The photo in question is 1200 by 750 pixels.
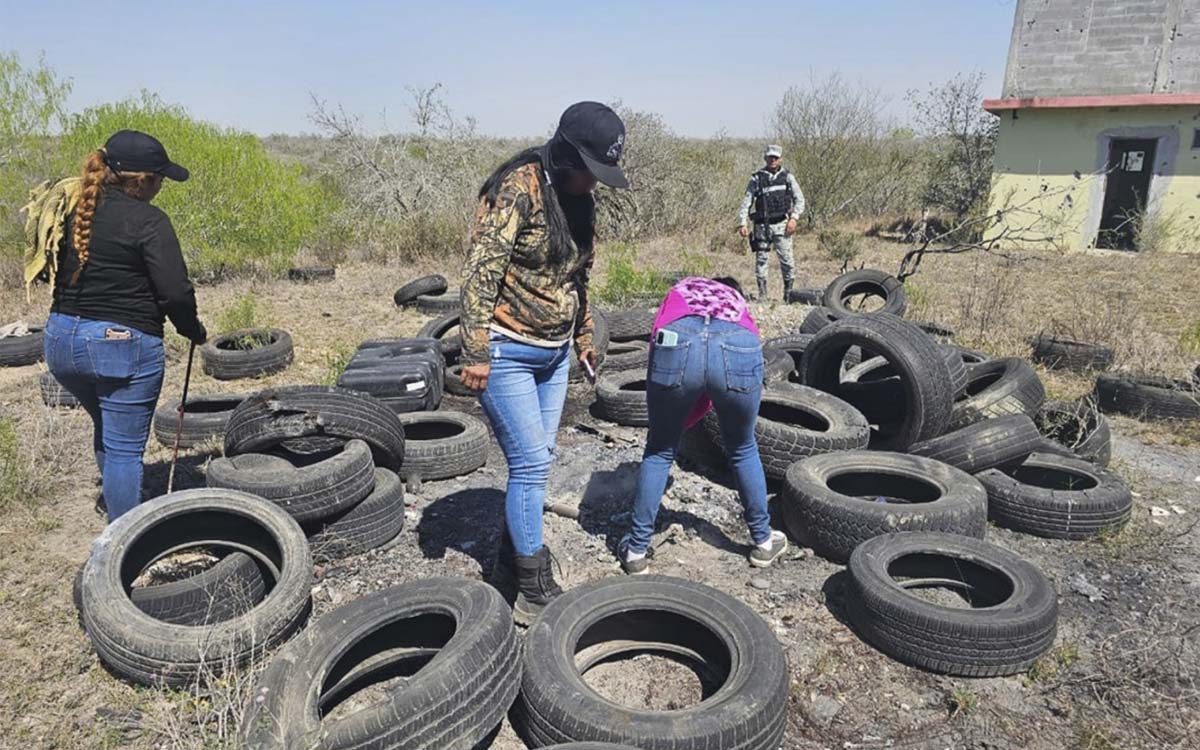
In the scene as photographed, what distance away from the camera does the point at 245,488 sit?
154 inches

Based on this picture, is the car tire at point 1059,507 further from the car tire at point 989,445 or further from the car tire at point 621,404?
the car tire at point 621,404

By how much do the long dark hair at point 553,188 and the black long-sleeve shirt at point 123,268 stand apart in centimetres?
165

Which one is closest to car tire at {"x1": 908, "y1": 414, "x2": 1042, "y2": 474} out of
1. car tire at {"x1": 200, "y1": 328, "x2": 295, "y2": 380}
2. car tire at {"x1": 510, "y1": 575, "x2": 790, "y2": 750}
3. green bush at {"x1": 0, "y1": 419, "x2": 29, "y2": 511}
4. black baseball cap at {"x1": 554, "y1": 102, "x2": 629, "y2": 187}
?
car tire at {"x1": 510, "y1": 575, "x2": 790, "y2": 750}

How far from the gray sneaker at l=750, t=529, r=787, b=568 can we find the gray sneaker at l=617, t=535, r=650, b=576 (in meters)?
0.59

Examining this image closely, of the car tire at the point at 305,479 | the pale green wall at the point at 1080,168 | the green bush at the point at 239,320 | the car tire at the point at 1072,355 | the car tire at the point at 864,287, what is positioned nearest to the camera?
the car tire at the point at 305,479

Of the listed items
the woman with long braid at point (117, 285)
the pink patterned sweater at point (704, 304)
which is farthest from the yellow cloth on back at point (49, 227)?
the pink patterned sweater at point (704, 304)

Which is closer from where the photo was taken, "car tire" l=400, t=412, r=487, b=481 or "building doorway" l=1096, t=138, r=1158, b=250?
"car tire" l=400, t=412, r=487, b=481

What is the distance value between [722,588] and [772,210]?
7.59 meters

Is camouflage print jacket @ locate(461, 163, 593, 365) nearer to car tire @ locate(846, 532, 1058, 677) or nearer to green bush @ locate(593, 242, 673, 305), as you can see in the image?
car tire @ locate(846, 532, 1058, 677)

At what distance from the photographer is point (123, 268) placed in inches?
138

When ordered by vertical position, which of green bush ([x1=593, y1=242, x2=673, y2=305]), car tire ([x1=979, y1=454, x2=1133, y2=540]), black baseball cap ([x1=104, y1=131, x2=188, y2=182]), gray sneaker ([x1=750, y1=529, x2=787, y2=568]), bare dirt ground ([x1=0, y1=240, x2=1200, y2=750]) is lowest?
bare dirt ground ([x1=0, y1=240, x2=1200, y2=750])

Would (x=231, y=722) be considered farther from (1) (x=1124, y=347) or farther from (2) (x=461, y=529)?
(1) (x=1124, y=347)

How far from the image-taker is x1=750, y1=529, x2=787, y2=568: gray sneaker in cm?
408

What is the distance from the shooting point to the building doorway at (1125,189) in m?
16.0
